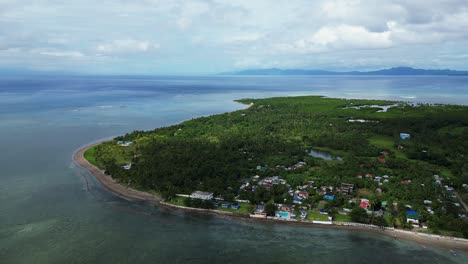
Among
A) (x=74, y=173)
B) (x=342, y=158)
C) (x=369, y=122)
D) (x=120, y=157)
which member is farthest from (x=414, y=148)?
(x=74, y=173)

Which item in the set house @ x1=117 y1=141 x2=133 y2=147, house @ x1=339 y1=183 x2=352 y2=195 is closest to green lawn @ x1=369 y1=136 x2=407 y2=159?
house @ x1=339 y1=183 x2=352 y2=195

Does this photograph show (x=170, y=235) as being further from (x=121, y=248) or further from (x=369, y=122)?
(x=369, y=122)

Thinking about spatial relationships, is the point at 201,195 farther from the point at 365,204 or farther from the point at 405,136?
the point at 405,136

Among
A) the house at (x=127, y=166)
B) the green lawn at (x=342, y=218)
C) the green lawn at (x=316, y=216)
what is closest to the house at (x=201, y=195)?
the green lawn at (x=316, y=216)

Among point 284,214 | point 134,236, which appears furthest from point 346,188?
point 134,236

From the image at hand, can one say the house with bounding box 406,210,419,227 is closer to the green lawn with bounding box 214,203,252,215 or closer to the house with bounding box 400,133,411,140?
the green lawn with bounding box 214,203,252,215

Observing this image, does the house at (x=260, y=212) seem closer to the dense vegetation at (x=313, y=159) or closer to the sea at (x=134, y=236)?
the sea at (x=134, y=236)
